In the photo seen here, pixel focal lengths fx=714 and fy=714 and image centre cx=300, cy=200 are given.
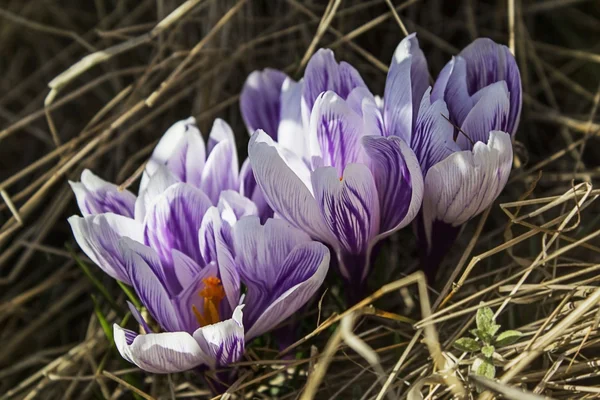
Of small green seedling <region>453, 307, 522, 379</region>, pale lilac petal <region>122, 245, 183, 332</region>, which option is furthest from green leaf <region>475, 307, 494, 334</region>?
pale lilac petal <region>122, 245, 183, 332</region>

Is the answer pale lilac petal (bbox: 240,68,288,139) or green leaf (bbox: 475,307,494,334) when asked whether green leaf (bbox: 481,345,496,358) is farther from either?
pale lilac petal (bbox: 240,68,288,139)

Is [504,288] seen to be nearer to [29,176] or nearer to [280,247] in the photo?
[280,247]

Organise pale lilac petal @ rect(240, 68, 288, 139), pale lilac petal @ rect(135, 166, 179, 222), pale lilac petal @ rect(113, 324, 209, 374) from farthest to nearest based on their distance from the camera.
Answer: pale lilac petal @ rect(240, 68, 288, 139) → pale lilac petal @ rect(135, 166, 179, 222) → pale lilac petal @ rect(113, 324, 209, 374)

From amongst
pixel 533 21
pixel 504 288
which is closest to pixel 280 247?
pixel 504 288

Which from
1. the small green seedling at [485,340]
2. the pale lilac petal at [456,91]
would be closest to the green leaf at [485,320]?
the small green seedling at [485,340]

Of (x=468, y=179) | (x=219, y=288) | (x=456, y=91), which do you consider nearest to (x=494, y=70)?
(x=456, y=91)

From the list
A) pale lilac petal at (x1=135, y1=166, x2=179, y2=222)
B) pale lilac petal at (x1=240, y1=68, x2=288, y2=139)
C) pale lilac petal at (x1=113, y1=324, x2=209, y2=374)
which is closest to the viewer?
pale lilac petal at (x1=113, y1=324, x2=209, y2=374)
